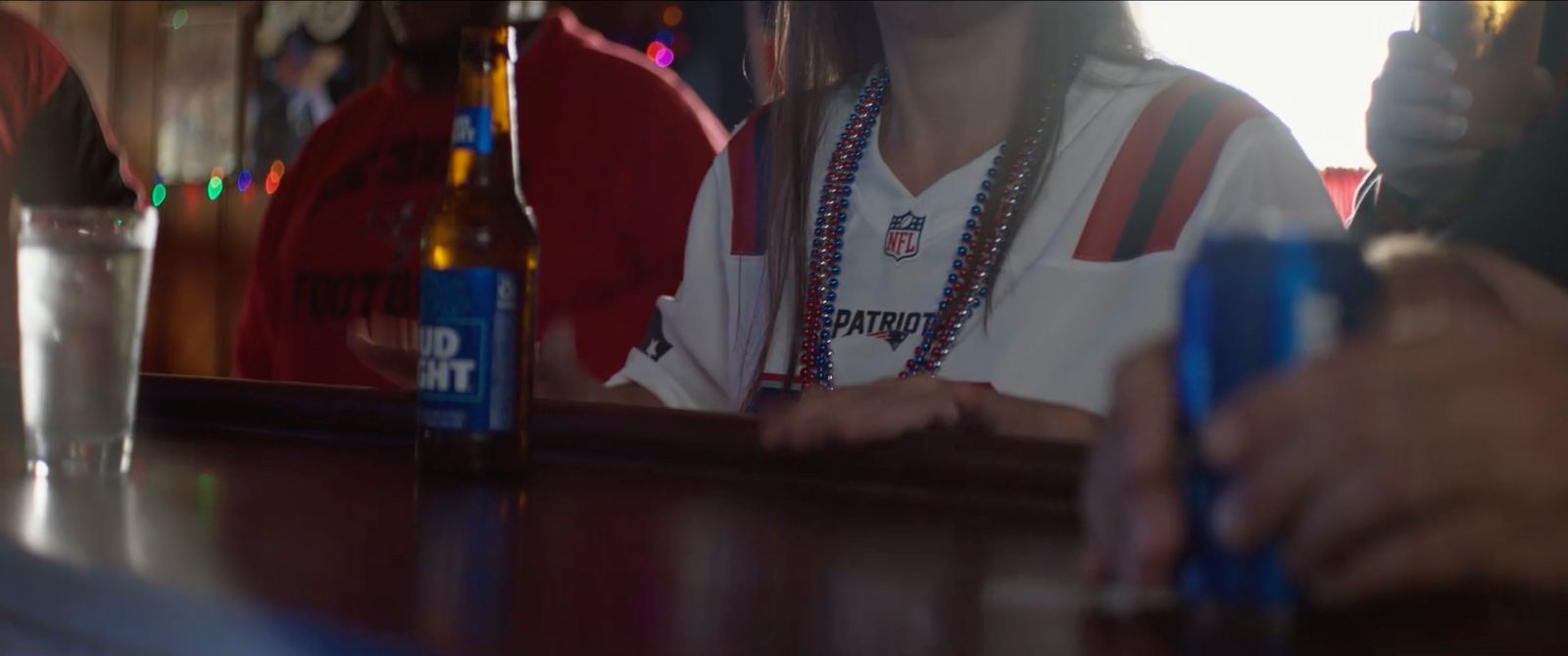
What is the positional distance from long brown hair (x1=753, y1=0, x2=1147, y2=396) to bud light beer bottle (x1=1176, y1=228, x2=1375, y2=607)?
81 centimetres

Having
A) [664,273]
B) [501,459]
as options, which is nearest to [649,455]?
[501,459]

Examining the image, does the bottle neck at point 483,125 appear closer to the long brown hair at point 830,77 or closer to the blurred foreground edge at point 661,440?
the blurred foreground edge at point 661,440

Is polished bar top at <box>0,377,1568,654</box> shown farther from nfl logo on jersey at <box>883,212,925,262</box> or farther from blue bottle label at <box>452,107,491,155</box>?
nfl logo on jersey at <box>883,212,925,262</box>

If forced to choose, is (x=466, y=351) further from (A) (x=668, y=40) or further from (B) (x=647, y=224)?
(A) (x=668, y=40)

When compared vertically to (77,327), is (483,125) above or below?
above

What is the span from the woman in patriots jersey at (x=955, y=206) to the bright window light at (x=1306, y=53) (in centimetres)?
159

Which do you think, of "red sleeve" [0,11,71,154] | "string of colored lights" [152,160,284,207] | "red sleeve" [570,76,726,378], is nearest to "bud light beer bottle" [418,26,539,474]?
"red sleeve" [570,76,726,378]

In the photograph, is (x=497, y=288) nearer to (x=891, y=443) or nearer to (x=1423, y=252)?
(x=891, y=443)

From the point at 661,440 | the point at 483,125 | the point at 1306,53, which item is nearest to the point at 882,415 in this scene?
the point at 661,440

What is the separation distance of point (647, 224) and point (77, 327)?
1.23m

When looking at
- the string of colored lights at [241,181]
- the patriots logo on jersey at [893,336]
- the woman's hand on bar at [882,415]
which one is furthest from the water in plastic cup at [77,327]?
the string of colored lights at [241,181]

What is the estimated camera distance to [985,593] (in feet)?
1.44

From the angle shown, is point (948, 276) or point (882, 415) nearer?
point (882, 415)

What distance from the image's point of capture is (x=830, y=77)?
4.53ft
